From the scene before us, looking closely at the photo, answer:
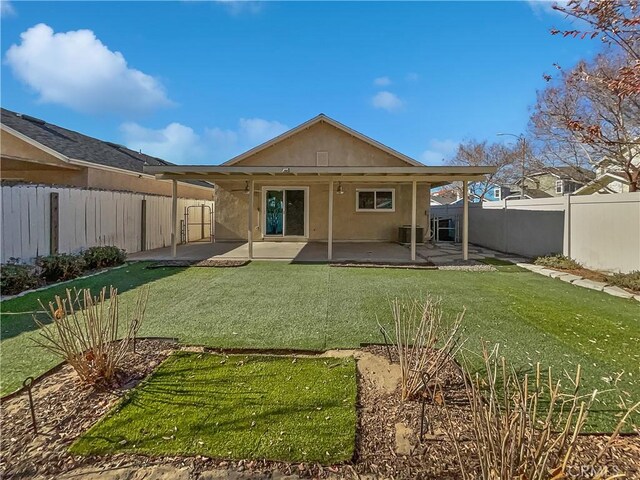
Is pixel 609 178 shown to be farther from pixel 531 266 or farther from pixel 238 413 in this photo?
pixel 238 413

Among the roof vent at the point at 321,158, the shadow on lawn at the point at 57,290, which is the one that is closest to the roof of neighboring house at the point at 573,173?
the roof vent at the point at 321,158

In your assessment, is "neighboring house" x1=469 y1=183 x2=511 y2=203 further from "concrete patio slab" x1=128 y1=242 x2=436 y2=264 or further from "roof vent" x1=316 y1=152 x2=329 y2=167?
"roof vent" x1=316 y1=152 x2=329 y2=167

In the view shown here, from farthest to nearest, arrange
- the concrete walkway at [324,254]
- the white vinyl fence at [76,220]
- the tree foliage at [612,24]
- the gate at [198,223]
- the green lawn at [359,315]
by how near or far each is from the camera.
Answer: the gate at [198,223], the concrete walkway at [324,254], the white vinyl fence at [76,220], the green lawn at [359,315], the tree foliage at [612,24]

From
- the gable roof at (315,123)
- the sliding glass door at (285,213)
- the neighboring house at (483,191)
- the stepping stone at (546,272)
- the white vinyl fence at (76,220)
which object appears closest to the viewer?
the white vinyl fence at (76,220)

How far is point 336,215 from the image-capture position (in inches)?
642

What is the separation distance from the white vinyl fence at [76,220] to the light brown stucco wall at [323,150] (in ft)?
13.8

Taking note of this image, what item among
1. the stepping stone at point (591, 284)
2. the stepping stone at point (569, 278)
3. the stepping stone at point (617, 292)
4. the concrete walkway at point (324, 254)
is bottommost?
the stepping stone at point (617, 292)

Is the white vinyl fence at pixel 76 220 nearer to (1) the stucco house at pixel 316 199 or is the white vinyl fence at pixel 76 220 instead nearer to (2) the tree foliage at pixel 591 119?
(1) the stucco house at pixel 316 199

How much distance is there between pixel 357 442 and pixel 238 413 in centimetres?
100

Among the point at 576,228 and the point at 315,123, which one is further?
the point at 315,123

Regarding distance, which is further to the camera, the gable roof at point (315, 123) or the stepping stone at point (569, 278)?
the gable roof at point (315, 123)

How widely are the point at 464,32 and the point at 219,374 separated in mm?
10266

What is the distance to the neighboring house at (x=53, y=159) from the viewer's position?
1316 centimetres

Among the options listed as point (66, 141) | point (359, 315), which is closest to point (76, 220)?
point (66, 141)
